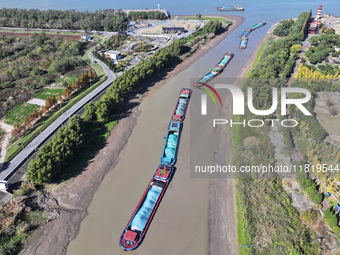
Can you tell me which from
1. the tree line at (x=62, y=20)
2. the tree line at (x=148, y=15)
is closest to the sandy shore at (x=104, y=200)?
the tree line at (x=62, y=20)

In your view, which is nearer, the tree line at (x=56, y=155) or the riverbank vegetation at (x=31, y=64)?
the tree line at (x=56, y=155)

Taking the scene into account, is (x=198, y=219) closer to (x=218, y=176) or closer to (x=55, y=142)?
(x=218, y=176)

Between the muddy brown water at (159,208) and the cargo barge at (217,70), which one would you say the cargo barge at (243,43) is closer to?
the cargo barge at (217,70)

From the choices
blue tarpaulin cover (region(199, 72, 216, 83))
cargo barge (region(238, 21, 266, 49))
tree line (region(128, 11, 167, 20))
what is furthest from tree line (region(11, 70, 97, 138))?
tree line (region(128, 11, 167, 20))

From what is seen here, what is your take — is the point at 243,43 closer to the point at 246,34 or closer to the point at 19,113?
the point at 246,34

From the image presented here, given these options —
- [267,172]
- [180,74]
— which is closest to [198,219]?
[267,172]

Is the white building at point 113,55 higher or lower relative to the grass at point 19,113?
higher
